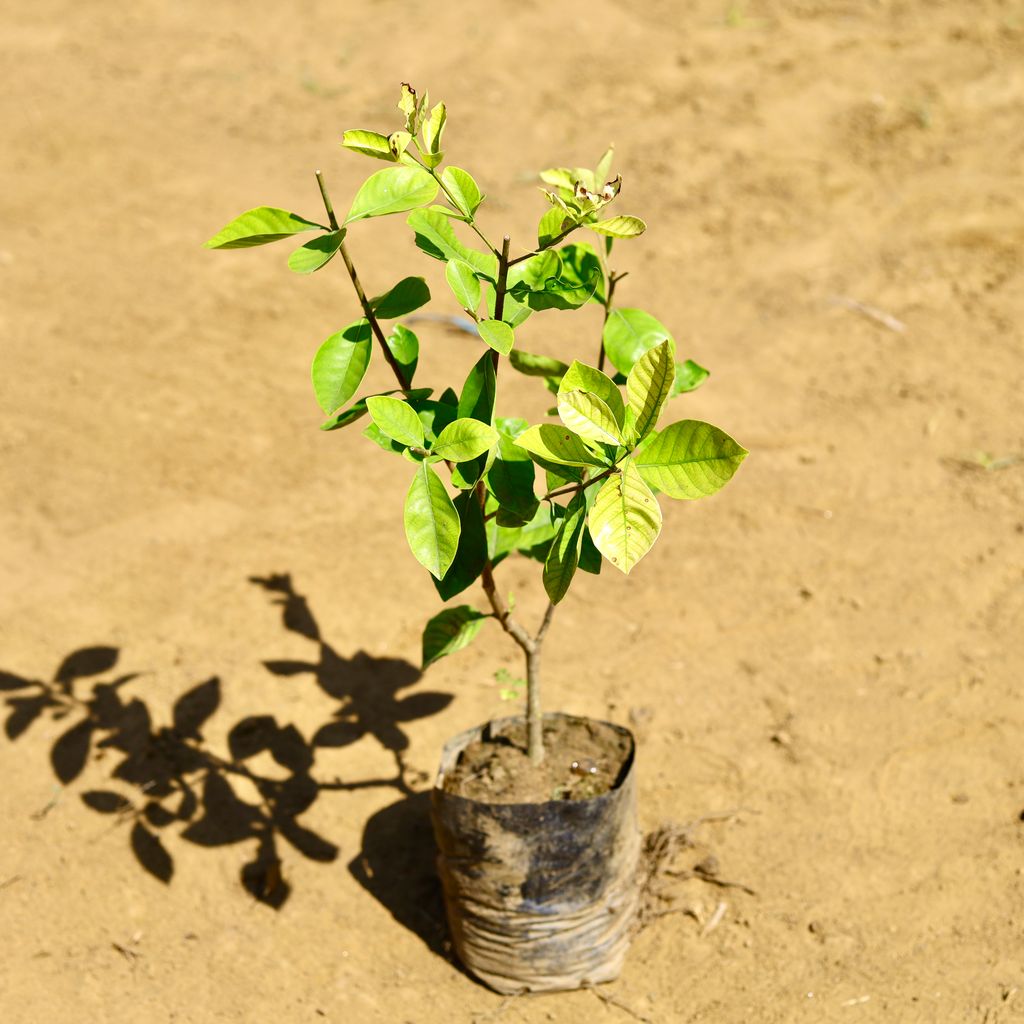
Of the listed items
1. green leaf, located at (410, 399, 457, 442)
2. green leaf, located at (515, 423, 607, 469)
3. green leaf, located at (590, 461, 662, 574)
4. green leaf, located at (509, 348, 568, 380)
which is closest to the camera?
green leaf, located at (590, 461, 662, 574)

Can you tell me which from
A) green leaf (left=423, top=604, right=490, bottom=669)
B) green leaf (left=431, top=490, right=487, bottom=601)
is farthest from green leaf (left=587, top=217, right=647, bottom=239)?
green leaf (left=423, top=604, right=490, bottom=669)

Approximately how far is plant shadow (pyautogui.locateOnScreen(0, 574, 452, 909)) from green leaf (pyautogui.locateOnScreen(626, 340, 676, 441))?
1459mm

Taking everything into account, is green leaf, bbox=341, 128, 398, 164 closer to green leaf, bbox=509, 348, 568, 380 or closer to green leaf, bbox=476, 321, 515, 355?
green leaf, bbox=476, 321, 515, 355

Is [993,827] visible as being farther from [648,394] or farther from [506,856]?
[648,394]

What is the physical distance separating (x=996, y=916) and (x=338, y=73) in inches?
184

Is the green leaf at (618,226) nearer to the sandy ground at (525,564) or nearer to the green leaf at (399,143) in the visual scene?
the green leaf at (399,143)

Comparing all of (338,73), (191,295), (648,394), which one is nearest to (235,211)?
(191,295)

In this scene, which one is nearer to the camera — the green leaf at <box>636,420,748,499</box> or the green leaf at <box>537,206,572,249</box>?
the green leaf at <box>636,420,748,499</box>

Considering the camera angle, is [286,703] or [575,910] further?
[286,703]

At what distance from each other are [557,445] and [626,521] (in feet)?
0.57

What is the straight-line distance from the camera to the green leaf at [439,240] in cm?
162

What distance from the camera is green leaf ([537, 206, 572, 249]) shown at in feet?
5.22

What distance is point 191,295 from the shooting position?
4.18 meters

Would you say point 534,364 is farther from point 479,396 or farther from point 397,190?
point 397,190
